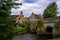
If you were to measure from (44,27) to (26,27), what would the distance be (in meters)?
15.1

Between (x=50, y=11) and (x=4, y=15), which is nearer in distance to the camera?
(x=4, y=15)

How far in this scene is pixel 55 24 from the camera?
38219 millimetres

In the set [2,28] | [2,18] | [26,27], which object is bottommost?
[26,27]

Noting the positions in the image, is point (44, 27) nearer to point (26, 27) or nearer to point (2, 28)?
point (26, 27)

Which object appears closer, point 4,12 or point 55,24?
point 4,12

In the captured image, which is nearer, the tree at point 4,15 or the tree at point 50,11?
the tree at point 4,15

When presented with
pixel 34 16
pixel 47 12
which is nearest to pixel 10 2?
pixel 47 12

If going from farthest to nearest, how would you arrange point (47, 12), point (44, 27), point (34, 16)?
point (34, 16), point (47, 12), point (44, 27)

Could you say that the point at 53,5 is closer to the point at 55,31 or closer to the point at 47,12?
the point at 47,12

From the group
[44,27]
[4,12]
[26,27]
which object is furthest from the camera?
[26,27]

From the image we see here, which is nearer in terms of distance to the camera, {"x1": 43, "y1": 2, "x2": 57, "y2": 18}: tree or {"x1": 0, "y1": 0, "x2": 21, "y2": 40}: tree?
{"x1": 0, "y1": 0, "x2": 21, "y2": 40}: tree

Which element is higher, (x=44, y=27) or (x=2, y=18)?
(x=2, y=18)

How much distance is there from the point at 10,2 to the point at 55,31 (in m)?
29.8

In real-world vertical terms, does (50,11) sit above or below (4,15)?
below
